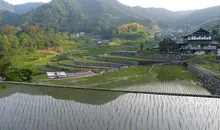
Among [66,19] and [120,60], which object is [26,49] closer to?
[120,60]

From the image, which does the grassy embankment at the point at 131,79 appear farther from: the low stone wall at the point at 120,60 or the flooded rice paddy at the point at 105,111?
the low stone wall at the point at 120,60

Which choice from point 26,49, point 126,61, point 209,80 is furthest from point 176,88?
point 26,49

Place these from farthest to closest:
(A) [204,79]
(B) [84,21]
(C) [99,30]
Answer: (B) [84,21] < (C) [99,30] < (A) [204,79]

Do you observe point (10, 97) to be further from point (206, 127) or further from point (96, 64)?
point (96, 64)

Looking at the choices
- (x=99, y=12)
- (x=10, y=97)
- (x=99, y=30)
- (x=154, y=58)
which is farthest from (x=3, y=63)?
(x=99, y=12)

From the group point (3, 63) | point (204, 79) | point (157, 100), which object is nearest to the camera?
point (157, 100)

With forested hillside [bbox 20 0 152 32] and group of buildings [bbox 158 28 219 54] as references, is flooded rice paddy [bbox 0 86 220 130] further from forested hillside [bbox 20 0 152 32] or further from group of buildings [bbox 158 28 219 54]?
forested hillside [bbox 20 0 152 32]

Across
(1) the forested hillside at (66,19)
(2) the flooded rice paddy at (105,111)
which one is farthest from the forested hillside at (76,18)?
(2) the flooded rice paddy at (105,111)
